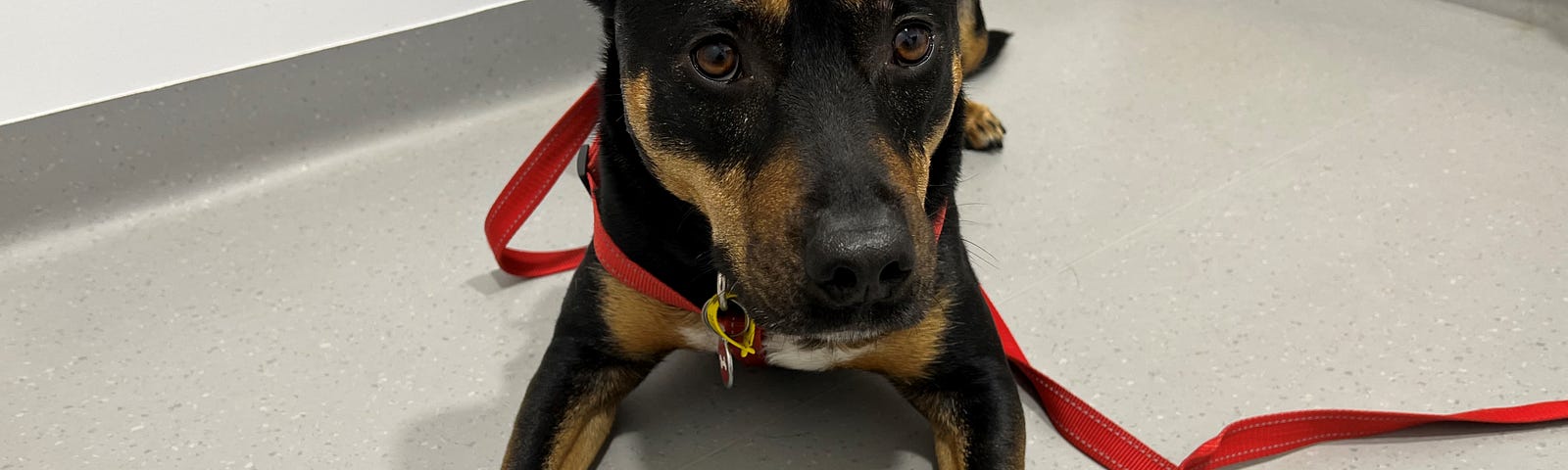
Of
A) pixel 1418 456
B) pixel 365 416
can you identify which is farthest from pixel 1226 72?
pixel 365 416

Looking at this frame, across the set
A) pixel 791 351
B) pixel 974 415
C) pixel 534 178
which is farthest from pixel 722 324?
pixel 534 178

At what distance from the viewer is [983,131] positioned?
2865mm

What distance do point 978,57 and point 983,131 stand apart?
414 millimetres

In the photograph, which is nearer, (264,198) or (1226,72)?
(264,198)

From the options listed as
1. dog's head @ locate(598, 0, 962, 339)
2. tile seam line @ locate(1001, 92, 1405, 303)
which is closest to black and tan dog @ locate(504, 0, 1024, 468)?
dog's head @ locate(598, 0, 962, 339)

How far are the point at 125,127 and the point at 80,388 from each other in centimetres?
90

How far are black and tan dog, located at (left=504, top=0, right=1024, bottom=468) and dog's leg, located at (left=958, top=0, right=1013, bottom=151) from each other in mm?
1013

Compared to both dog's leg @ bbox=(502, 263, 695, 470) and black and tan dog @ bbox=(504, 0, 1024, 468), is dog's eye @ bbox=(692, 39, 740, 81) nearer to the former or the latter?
black and tan dog @ bbox=(504, 0, 1024, 468)

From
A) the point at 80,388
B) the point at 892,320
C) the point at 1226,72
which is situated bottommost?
the point at 1226,72

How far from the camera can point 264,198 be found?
2.81 metres

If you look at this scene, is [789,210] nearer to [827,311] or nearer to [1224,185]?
[827,311]

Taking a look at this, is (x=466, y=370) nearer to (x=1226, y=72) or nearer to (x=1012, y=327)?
(x=1012, y=327)

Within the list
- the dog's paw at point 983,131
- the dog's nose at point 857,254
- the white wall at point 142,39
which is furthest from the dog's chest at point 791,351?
the white wall at point 142,39

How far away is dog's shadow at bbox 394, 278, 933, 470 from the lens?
6.06 feet
